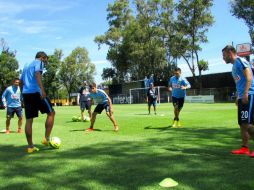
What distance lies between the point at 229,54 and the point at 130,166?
9.12 feet

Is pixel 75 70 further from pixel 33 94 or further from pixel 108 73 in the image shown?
pixel 33 94

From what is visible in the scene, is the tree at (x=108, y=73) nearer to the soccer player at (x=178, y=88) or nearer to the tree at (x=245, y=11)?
the tree at (x=245, y=11)

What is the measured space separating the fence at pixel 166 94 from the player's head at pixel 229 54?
1551 inches

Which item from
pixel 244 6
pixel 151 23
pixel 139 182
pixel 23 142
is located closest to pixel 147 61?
pixel 151 23

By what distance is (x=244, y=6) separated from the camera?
4519cm

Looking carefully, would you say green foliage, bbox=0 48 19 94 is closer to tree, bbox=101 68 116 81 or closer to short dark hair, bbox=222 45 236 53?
tree, bbox=101 68 116 81

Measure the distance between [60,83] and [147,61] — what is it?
84.7ft

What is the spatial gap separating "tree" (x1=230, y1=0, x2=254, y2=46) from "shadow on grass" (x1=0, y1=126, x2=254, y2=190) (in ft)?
128

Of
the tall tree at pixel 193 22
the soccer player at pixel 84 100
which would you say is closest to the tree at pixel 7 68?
the tall tree at pixel 193 22

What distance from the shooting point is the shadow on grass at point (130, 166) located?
5.41 metres

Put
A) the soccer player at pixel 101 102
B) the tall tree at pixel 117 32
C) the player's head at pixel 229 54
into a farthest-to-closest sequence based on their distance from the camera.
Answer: the tall tree at pixel 117 32 < the soccer player at pixel 101 102 < the player's head at pixel 229 54

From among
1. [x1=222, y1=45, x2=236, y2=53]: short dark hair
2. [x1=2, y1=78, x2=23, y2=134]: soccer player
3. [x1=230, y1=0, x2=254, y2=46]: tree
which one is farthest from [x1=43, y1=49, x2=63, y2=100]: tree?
[x1=222, y1=45, x2=236, y2=53]: short dark hair

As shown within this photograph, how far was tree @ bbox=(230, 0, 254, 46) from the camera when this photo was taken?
44.9 meters

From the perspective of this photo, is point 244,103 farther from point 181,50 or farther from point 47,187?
point 181,50
